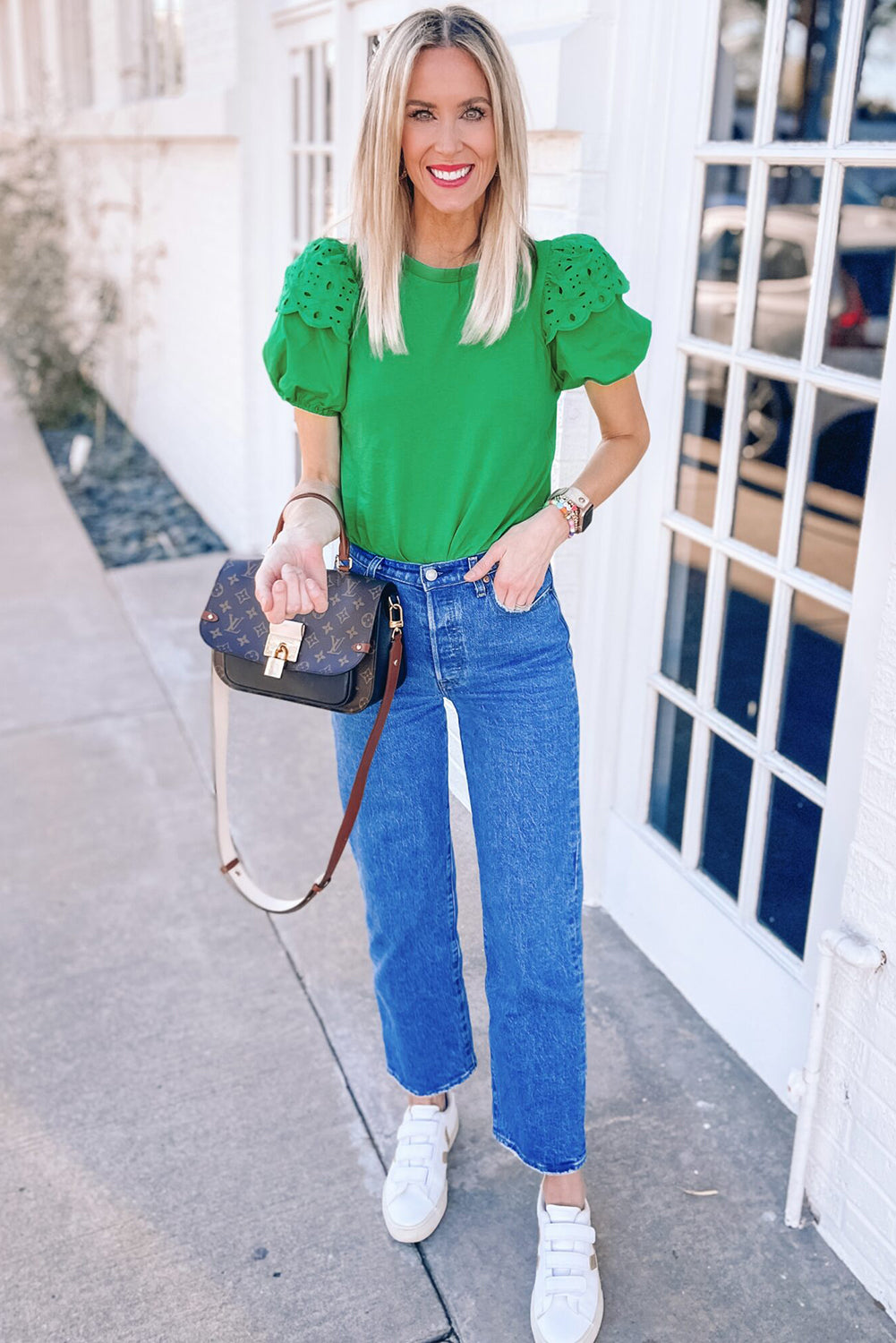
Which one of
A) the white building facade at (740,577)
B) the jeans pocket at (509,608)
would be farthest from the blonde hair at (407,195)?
the jeans pocket at (509,608)

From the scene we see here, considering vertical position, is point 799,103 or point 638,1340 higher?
point 799,103

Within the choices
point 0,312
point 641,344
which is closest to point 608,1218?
point 641,344

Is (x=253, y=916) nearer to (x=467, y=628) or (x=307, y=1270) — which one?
(x=307, y=1270)

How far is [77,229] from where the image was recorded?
9242 millimetres

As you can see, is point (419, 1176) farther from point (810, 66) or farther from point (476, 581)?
point (810, 66)

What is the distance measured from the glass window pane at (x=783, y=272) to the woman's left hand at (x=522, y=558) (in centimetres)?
89

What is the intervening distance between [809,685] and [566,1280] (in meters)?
1.18

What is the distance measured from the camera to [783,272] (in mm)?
3398

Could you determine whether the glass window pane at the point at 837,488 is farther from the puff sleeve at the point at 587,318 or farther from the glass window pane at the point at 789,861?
the puff sleeve at the point at 587,318

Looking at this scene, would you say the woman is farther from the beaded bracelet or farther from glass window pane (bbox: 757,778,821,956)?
glass window pane (bbox: 757,778,821,956)

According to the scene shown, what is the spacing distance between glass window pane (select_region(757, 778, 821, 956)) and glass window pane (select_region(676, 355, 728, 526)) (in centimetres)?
60

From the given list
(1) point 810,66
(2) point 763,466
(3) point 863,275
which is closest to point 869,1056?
(2) point 763,466

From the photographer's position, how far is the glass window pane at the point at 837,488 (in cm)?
281

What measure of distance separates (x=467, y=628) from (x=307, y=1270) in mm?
1127
